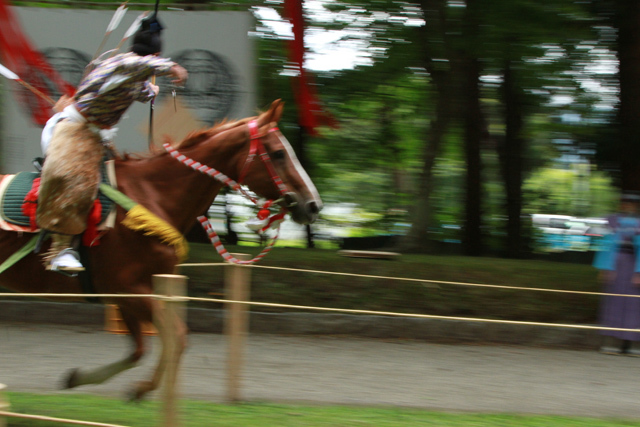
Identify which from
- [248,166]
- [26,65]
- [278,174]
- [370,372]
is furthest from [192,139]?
[26,65]

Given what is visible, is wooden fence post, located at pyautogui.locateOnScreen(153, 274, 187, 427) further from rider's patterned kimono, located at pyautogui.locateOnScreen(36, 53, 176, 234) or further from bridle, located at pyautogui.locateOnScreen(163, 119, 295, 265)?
bridle, located at pyautogui.locateOnScreen(163, 119, 295, 265)

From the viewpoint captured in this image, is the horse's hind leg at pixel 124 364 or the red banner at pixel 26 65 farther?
→ the red banner at pixel 26 65

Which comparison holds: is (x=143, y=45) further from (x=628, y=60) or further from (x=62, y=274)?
(x=628, y=60)

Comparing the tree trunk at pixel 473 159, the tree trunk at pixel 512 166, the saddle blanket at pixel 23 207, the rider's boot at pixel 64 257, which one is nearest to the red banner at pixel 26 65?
the saddle blanket at pixel 23 207

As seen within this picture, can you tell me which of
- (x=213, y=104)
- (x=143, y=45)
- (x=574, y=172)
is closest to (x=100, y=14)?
(x=213, y=104)

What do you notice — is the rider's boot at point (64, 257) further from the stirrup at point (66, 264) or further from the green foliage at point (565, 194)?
the green foliage at point (565, 194)

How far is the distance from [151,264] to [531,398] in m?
3.36

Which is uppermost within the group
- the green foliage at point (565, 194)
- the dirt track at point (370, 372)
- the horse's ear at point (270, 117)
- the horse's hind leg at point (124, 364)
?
the horse's ear at point (270, 117)

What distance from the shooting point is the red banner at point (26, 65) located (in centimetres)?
801

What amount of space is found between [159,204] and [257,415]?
167cm

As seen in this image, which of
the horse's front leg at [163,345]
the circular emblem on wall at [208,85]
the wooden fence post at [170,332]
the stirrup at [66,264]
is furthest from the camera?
the circular emblem on wall at [208,85]

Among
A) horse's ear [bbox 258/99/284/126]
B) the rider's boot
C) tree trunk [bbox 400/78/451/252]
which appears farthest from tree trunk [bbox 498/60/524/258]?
the rider's boot

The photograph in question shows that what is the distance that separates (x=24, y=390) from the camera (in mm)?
5109

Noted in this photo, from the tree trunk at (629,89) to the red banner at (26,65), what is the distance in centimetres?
740
